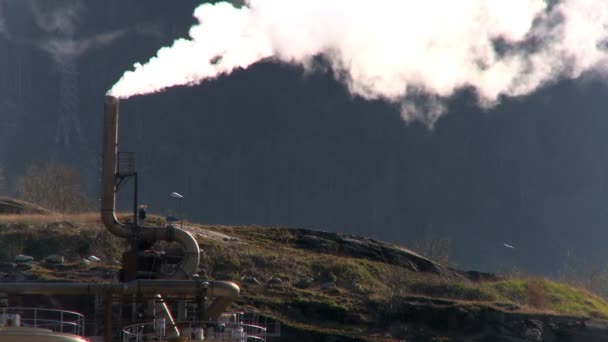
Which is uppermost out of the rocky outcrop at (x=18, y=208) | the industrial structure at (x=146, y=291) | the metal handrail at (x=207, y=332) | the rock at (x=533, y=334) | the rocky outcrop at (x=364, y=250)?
the rocky outcrop at (x=18, y=208)

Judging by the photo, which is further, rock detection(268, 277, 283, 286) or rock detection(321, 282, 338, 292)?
rock detection(321, 282, 338, 292)

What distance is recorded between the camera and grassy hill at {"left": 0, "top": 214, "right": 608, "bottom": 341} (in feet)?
223

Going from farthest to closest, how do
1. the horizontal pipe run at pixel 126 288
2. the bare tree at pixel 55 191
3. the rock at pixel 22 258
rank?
the bare tree at pixel 55 191 → the rock at pixel 22 258 → the horizontal pipe run at pixel 126 288

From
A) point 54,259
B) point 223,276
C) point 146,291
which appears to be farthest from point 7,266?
point 146,291

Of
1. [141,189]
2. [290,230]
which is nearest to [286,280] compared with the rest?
[290,230]

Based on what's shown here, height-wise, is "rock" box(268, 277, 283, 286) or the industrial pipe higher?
the industrial pipe

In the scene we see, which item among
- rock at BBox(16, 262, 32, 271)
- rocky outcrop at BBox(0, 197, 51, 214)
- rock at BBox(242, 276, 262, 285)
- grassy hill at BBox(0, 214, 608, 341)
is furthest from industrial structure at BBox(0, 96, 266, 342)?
rocky outcrop at BBox(0, 197, 51, 214)

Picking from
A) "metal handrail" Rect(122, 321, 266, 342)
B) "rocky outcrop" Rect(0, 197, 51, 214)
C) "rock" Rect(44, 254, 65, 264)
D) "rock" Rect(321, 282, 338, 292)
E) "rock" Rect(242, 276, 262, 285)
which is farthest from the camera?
"rocky outcrop" Rect(0, 197, 51, 214)

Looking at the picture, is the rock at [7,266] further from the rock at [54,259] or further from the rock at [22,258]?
the rock at [54,259]

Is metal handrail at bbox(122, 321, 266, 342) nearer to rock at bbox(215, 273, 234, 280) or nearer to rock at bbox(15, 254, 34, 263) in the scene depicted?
rock at bbox(15, 254, 34, 263)

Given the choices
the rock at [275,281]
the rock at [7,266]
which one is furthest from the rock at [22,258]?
the rock at [275,281]

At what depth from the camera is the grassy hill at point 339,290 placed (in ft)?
223

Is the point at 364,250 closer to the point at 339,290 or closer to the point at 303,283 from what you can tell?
the point at 339,290

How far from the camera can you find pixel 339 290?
2916 inches
